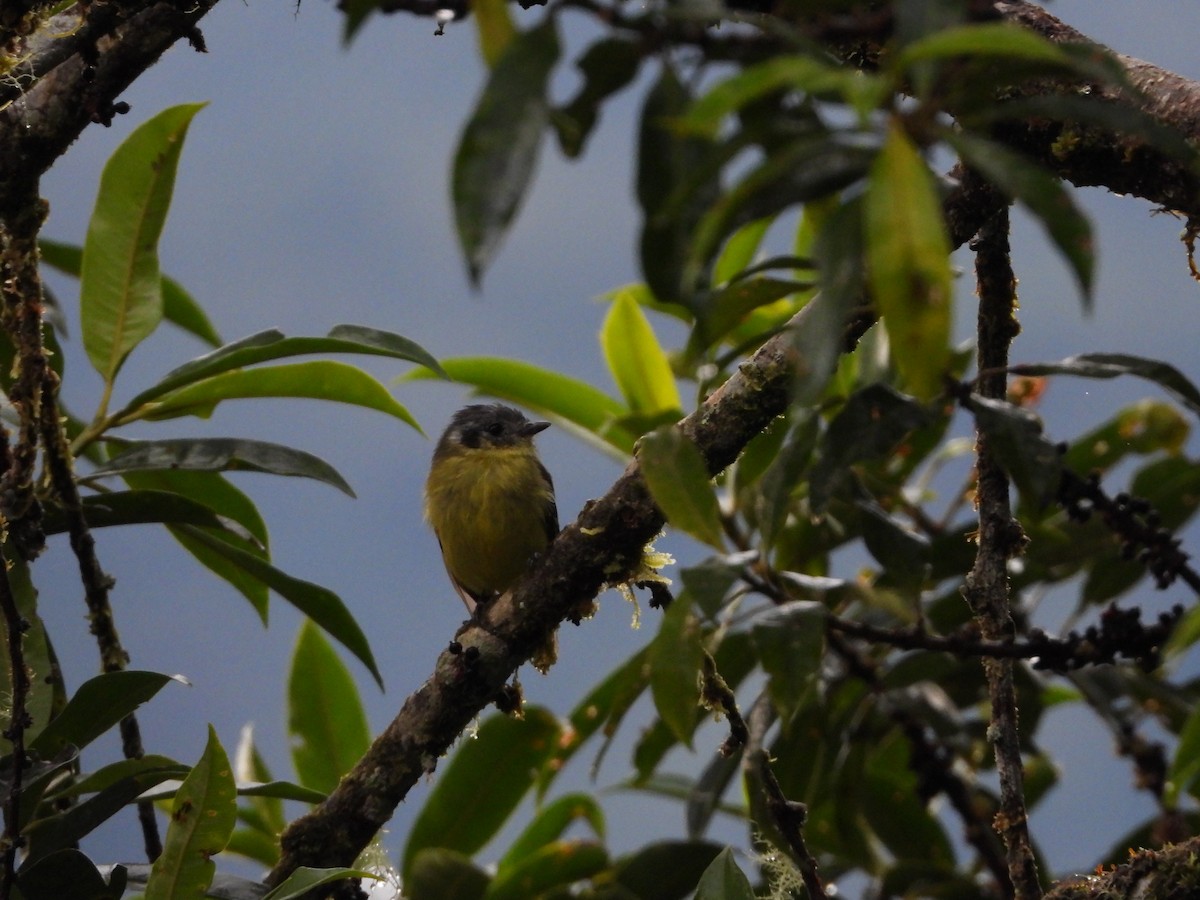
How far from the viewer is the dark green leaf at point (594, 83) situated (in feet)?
3.83

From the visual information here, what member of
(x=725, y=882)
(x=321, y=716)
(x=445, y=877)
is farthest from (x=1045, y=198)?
(x=321, y=716)

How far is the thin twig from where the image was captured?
2283 mm

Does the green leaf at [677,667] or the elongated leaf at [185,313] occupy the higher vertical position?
the elongated leaf at [185,313]

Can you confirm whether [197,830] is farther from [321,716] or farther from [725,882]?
[321,716]

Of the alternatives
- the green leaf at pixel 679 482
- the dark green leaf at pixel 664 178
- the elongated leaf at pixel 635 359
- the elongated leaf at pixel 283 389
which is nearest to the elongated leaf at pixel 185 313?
the elongated leaf at pixel 283 389

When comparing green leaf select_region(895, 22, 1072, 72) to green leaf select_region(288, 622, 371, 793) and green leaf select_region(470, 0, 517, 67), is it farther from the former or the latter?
green leaf select_region(288, 622, 371, 793)

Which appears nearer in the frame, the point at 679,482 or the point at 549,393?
the point at 679,482

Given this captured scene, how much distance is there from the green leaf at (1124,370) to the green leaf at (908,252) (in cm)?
79

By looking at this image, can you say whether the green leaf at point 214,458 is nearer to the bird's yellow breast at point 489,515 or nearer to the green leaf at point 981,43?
the bird's yellow breast at point 489,515

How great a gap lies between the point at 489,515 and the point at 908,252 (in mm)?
3627

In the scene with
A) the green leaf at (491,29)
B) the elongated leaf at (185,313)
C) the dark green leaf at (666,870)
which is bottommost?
the green leaf at (491,29)

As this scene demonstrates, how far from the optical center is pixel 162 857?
7.81 ft

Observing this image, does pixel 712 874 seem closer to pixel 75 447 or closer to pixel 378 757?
pixel 378 757

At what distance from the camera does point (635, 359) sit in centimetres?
487
